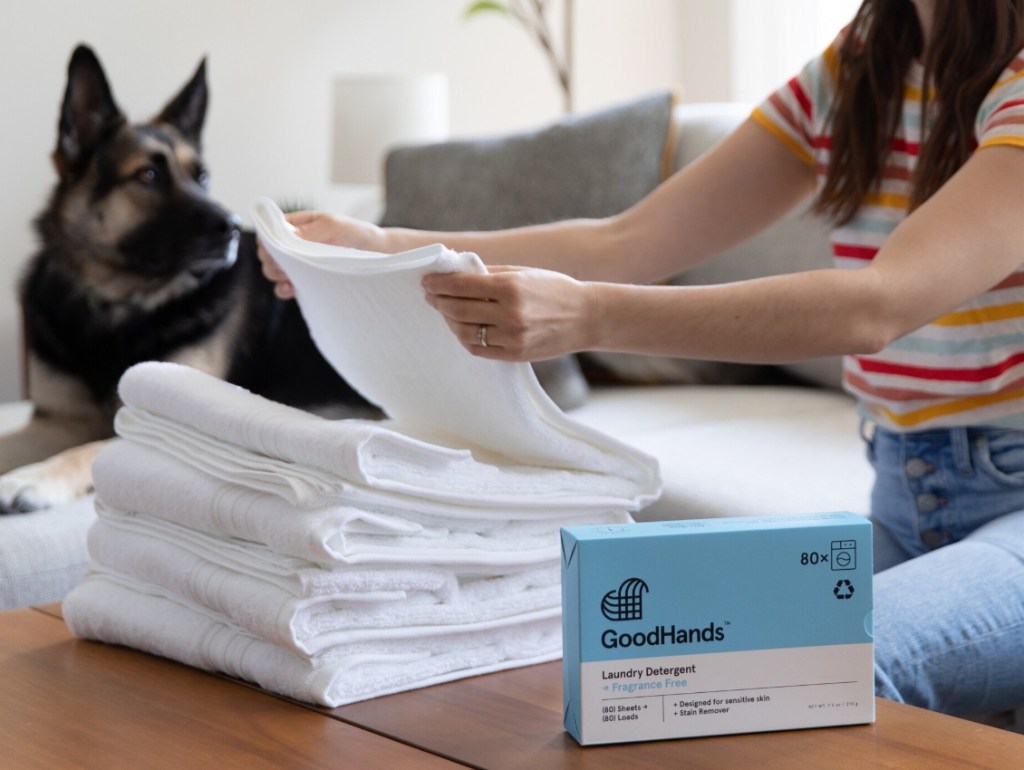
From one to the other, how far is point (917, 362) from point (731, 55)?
2.71 m

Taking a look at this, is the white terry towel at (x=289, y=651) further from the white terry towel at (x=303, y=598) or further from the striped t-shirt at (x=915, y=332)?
the striped t-shirt at (x=915, y=332)

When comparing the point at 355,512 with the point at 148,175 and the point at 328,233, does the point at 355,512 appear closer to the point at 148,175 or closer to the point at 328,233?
the point at 328,233

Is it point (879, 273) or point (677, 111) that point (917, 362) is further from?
point (677, 111)

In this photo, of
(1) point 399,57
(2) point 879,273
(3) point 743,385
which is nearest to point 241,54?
(1) point 399,57

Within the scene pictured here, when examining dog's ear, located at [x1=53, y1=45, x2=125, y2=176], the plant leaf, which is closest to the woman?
dog's ear, located at [x1=53, y1=45, x2=125, y2=176]

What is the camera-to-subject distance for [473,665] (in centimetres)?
71

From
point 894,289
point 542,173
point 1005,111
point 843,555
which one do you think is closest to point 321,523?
point 843,555

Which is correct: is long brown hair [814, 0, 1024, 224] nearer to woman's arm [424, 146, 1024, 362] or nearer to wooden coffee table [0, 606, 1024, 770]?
woman's arm [424, 146, 1024, 362]

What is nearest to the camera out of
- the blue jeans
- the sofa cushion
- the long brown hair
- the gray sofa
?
the blue jeans

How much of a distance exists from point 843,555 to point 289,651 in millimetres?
306

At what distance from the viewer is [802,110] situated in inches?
44.1

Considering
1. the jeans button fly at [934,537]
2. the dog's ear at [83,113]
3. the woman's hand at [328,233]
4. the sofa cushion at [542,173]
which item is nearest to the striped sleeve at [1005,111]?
the jeans button fly at [934,537]

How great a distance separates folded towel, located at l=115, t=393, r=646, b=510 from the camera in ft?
2.10

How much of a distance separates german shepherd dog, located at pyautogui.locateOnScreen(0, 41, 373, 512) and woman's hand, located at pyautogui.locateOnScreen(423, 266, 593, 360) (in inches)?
46.2
